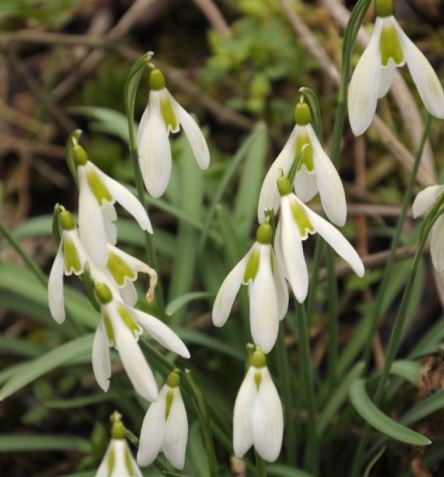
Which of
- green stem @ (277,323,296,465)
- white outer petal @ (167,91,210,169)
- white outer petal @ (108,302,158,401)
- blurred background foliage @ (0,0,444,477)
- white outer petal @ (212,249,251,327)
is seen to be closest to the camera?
white outer petal @ (108,302,158,401)

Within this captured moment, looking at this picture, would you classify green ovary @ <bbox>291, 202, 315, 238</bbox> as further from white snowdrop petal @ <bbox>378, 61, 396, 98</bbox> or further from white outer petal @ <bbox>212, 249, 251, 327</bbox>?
white snowdrop petal @ <bbox>378, 61, 396, 98</bbox>

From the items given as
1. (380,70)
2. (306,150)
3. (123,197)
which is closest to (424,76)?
(380,70)

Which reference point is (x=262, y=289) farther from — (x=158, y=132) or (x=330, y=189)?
(x=158, y=132)

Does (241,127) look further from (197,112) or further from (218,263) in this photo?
(218,263)

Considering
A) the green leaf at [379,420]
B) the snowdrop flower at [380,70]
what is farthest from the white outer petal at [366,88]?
the green leaf at [379,420]

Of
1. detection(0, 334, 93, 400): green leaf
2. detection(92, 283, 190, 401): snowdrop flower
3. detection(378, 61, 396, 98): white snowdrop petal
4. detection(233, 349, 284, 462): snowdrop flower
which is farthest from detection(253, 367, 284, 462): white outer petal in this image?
detection(0, 334, 93, 400): green leaf

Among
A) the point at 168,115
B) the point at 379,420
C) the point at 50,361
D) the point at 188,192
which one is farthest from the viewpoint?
the point at 188,192

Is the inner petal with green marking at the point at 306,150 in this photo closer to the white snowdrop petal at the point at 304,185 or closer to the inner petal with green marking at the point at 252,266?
the white snowdrop petal at the point at 304,185
